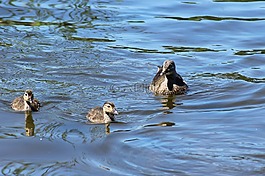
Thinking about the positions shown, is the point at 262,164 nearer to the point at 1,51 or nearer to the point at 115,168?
the point at 115,168

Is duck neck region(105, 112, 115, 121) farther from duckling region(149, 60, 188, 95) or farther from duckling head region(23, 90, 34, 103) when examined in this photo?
duckling region(149, 60, 188, 95)

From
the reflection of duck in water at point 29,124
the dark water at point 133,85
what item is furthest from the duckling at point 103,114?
the reflection of duck in water at point 29,124

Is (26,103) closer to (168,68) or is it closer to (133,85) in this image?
(133,85)

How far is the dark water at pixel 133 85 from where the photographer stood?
1005 centimetres

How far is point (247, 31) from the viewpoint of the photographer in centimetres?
1808

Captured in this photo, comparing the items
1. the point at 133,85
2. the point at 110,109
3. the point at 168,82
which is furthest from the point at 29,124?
the point at 168,82

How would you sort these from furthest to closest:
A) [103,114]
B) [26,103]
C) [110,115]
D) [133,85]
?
1. [133,85]
2. [26,103]
3. [110,115]
4. [103,114]

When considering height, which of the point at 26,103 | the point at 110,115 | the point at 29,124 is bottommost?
the point at 29,124

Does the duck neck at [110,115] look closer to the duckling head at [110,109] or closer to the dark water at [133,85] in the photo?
the duckling head at [110,109]

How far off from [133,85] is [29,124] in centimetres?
288

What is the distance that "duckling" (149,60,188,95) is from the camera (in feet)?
45.9

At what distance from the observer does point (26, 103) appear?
12.1m

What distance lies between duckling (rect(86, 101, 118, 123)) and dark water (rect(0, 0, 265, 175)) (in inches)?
5.1

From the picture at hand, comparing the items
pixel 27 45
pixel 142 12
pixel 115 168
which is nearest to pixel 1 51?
pixel 27 45
